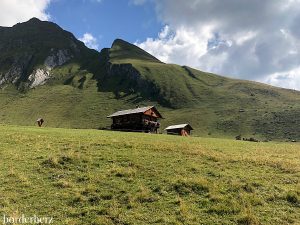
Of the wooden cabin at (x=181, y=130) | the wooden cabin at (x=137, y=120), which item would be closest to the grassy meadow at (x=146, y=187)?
the wooden cabin at (x=137, y=120)

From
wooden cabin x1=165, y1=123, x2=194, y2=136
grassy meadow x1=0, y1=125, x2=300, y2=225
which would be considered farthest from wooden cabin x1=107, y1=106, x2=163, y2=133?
grassy meadow x1=0, y1=125, x2=300, y2=225

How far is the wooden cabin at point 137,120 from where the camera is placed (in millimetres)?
85000

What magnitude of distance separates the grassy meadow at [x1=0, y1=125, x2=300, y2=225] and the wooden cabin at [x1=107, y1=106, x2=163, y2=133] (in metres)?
54.9

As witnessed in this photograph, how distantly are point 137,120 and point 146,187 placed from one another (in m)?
64.9

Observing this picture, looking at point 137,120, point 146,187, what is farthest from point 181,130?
point 146,187

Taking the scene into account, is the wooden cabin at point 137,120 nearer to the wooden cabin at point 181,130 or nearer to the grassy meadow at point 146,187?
the wooden cabin at point 181,130

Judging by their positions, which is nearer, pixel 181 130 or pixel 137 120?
pixel 137 120

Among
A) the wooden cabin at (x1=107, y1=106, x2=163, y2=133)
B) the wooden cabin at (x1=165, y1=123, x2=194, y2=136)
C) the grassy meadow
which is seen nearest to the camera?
the grassy meadow

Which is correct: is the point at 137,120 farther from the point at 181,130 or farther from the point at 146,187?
the point at 146,187

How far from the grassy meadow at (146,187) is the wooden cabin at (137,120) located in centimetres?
5490

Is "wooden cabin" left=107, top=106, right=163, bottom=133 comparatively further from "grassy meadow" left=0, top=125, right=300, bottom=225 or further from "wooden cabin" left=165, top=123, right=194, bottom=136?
"grassy meadow" left=0, top=125, right=300, bottom=225

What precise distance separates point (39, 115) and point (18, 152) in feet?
571

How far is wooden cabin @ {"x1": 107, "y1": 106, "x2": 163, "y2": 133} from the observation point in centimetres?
8500

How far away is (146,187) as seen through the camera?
67.9 feet
